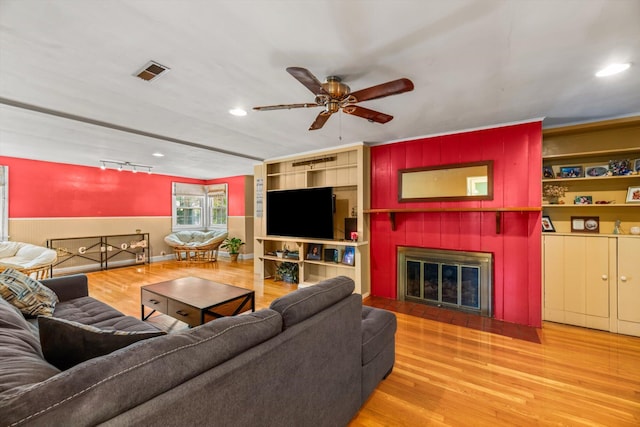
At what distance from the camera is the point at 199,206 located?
8.00 metres

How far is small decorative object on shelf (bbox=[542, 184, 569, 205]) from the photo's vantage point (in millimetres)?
3307

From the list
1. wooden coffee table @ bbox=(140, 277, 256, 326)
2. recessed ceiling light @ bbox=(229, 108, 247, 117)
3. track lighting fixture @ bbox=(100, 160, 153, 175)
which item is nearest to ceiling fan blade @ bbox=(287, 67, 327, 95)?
recessed ceiling light @ bbox=(229, 108, 247, 117)

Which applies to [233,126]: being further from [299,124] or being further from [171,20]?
[171,20]

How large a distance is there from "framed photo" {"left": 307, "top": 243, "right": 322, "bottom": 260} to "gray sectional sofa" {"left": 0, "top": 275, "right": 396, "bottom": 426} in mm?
2604

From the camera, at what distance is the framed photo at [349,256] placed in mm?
4073

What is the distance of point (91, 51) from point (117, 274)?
4.98 m

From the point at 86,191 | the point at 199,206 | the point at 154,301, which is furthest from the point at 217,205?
the point at 154,301

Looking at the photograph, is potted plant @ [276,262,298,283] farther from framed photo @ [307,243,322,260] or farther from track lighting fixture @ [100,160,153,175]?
track lighting fixture @ [100,160,153,175]

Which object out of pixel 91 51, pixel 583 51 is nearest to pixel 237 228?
pixel 91 51

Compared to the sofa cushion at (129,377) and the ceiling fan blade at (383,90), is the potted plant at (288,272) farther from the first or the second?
the sofa cushion at (129,377)

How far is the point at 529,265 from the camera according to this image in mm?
3109

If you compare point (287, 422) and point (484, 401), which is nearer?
point (287, 422)

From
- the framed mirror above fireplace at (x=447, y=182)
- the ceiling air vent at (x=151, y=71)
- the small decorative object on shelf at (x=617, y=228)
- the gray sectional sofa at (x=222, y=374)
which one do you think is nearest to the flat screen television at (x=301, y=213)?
the framed mirror above fireplace at (x=447, y=182)

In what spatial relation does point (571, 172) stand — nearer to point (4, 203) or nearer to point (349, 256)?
point (349, 256)
